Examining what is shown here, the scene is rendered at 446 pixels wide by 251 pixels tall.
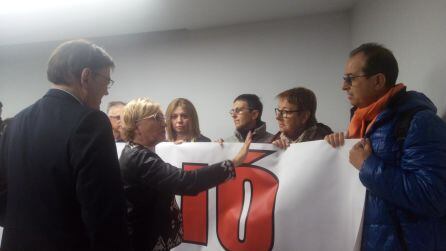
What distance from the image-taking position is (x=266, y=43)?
360 cm

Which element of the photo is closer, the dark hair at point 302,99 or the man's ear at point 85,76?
the man's ear at point 85,76

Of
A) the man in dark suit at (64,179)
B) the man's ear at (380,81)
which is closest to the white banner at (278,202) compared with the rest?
the man's ear at (380,81)

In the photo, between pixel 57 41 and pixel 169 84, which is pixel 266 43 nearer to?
pixel 169 84

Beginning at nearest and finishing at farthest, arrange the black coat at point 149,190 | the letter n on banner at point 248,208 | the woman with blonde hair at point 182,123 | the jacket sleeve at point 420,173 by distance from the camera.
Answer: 1. the jacket sleeve at point 420,173
2. the black coat at point 149,190
3. the letter n on banner at point 248,208
4. the woman with blonde hair at point 182,123

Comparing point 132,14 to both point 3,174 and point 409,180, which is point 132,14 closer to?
point 3,174

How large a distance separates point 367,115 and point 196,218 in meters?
1.10

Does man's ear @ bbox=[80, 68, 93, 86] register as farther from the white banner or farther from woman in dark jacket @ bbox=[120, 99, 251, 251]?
the white banner

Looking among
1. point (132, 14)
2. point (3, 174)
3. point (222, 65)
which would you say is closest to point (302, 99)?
point (3, 174)

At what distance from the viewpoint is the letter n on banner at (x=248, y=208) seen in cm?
171

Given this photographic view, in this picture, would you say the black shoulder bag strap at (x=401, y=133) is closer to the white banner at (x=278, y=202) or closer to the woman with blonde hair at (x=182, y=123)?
the white banner at (x=278, y=202)

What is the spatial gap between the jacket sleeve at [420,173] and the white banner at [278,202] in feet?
1.00

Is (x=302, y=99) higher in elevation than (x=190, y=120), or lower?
higher

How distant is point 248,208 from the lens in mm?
1798

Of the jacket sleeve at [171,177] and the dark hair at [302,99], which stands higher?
the dark hair at [302,99]
